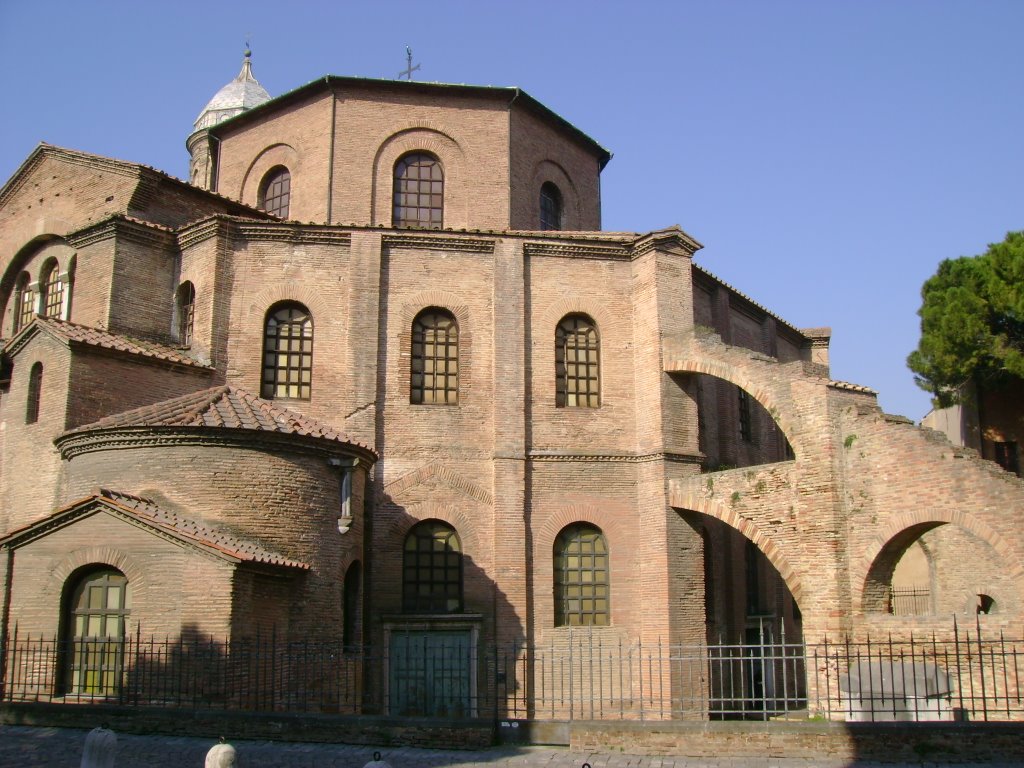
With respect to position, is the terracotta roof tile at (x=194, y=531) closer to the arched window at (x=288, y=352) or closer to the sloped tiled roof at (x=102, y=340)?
the sloped tiled roof at (x=102, y=340)

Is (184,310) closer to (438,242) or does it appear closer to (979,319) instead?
(438,242)

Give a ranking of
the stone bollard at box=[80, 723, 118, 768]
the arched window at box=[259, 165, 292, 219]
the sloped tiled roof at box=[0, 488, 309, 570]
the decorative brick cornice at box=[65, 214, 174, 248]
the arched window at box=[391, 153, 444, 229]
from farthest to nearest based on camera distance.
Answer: the arched window at box=[259, 165, 292, 219]
the arched window at box=[391, 153, 444, 229]
the decorative brick cornice at box=[65, 214, 174, 248]
the sloped tiled roof at box=[0, 488, 309, 570]
the stone bollard at box=[80, 723, 118, 768]

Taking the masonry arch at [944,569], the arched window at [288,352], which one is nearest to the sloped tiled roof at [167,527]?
the arched window at [288,352]

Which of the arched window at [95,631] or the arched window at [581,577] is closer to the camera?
the arched window at [95,631]

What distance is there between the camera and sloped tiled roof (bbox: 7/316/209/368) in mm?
15695

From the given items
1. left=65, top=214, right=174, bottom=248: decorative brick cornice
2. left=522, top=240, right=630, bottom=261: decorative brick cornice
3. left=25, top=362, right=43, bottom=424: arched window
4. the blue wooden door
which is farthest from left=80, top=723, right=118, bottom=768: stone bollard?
left=522, top=240, right=630, bottom=261: decorative brick cornice

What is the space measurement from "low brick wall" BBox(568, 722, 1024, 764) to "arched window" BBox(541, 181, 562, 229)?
13.4 m

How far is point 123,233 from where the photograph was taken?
18.0m

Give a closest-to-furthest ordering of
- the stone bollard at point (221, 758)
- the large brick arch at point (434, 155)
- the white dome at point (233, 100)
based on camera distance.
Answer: the stone bollard at point (221, 758)
the large brick arch at point (434, 155)
the white dome at point (233, 100)

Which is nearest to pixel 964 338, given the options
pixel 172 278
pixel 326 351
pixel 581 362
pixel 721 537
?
pixel 721 537

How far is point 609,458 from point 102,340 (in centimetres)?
864

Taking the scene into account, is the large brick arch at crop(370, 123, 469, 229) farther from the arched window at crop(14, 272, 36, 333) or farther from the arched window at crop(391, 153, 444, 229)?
the arched window at crop(14, 272, 36, 333)

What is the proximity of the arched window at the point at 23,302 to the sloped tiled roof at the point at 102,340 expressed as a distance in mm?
3644

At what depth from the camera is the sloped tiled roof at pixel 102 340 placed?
15695 mm
